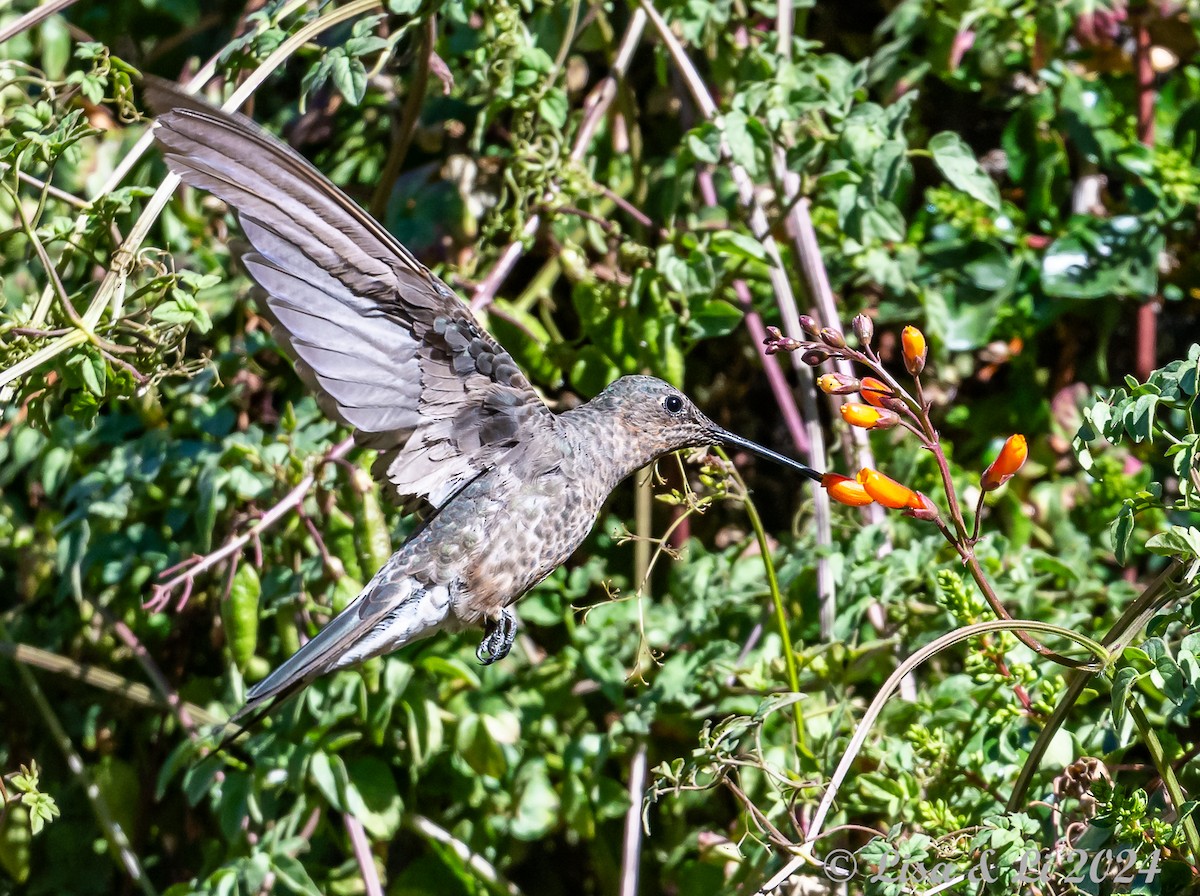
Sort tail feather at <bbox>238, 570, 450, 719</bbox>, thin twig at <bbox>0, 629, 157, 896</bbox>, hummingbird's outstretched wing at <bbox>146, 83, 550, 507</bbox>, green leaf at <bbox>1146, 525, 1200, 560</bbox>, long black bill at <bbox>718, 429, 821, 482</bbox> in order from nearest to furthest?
green leaf at <bbox>1146, 525, 1200, 560</bbox>
hummingbird's outstretched wing at <bbox>146, 83, 550, 507</bbox>
tail feather at <bbox>238, 570, 450, 719</bbox>
long black bill at <bbox>718, 429, 821, 482</bbox>
thin twig at <bbox>0, 629, 157, 896</bbox>

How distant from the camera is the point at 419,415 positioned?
2225mm

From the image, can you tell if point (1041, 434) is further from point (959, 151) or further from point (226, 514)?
point (226, 514)

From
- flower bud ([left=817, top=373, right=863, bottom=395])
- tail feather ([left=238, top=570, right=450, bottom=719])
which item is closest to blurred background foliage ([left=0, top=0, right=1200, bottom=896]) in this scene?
tail feather ([left=238, top=570, right=450, bottom=719])

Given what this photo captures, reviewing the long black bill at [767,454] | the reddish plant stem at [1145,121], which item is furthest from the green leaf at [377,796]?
the reddish plant stem at [1145,121]

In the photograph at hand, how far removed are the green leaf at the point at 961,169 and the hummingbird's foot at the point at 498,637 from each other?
1166 mm

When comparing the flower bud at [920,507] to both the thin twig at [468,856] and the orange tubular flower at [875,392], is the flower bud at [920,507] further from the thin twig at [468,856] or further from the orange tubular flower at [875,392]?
the thin twig at [468,856]

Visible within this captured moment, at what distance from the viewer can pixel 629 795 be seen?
2.66 meters

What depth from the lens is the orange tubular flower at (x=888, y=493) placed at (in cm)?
159

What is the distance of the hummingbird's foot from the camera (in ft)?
7.88

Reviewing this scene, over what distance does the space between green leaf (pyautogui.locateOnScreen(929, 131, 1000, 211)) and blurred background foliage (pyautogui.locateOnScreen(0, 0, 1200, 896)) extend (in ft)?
0.04

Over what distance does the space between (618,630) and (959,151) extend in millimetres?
1142

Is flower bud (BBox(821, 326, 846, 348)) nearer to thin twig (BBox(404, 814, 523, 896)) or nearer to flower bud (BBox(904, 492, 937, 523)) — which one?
flower bud (BBox(904, 492, 937, 523))

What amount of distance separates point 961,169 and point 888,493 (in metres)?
1.18

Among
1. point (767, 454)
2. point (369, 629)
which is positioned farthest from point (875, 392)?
point (369, 629)
